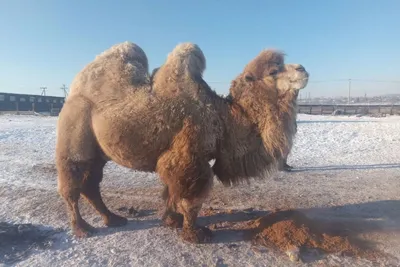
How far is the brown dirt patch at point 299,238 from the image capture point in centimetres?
400

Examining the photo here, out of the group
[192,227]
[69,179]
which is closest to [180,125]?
[192,227]

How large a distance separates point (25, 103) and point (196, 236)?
44.8m

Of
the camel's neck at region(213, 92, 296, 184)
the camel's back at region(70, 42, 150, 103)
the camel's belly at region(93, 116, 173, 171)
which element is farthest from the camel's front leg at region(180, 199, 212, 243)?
the camel's back at region(70, 42, 150, 103)

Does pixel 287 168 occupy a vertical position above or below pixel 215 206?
above

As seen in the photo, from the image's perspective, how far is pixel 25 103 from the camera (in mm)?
42250

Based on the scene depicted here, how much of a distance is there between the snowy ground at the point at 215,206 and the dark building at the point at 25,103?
110ft

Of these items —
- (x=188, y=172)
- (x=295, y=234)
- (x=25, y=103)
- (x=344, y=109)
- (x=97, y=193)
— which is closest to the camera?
(x=188, y=172)

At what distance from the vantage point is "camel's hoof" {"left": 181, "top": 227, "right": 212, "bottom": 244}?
429 centimetres

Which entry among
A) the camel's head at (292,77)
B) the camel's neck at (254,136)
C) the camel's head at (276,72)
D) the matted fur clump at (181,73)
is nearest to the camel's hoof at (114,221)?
the camel's neck at (254,136)

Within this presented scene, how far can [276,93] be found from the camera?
417 cm

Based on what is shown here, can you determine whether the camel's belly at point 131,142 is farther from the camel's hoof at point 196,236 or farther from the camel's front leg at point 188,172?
the camel's hoof at point 196,236

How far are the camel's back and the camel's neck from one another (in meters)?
1.34

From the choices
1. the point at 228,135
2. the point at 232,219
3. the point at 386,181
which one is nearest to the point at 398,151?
the point at 386,181

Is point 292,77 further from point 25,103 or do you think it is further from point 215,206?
point 25,103
